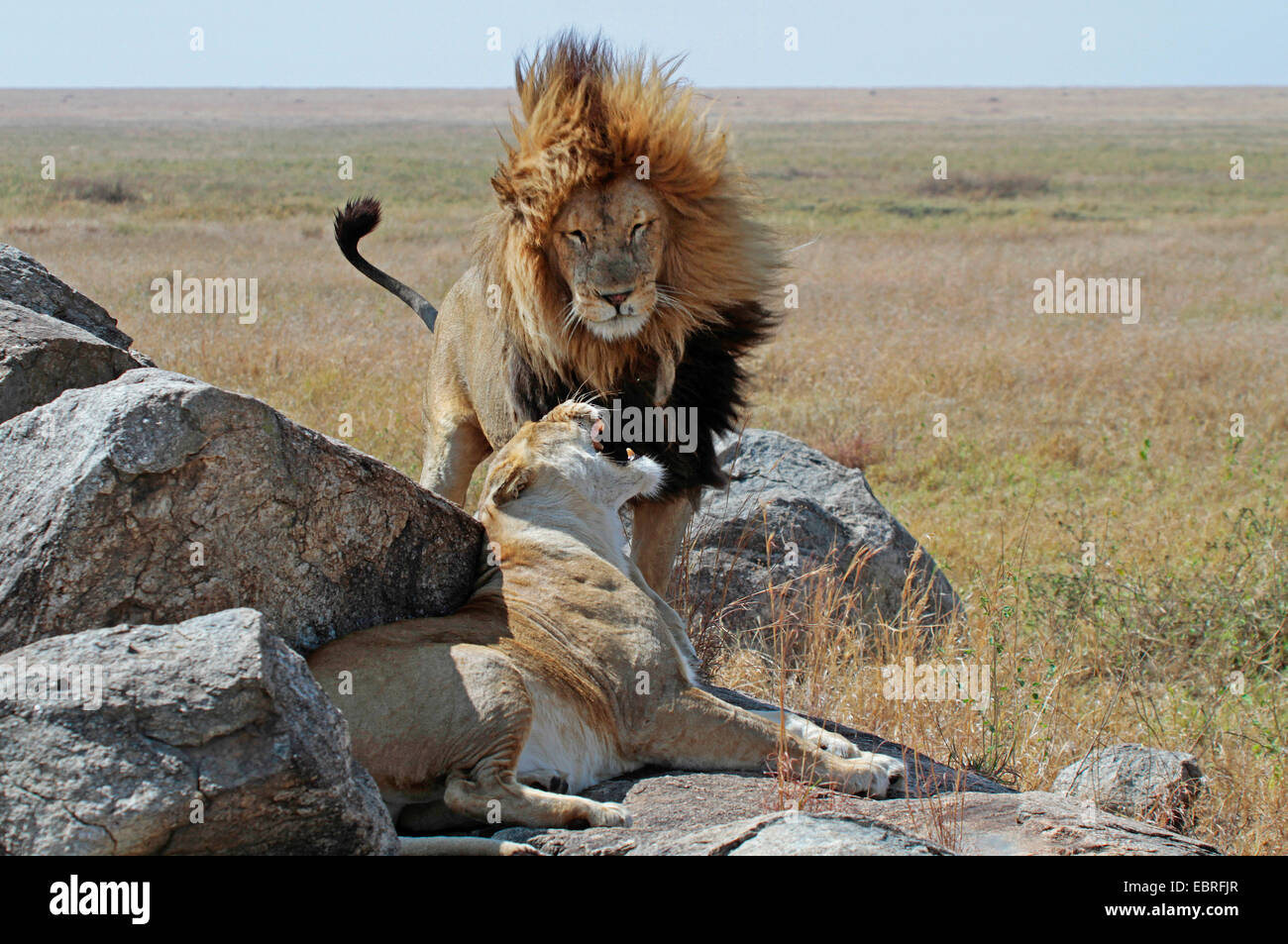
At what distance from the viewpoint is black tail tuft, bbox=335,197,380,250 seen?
6316 mm

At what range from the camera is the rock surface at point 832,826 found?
286cm

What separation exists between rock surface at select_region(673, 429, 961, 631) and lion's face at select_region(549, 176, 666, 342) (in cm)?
175

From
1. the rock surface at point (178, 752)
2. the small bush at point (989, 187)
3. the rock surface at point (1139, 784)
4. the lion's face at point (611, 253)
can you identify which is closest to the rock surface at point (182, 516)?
the rock surface at point (178, 752)

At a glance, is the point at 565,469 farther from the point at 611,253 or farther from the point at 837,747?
the point at 837,747

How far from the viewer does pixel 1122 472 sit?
10102 mm

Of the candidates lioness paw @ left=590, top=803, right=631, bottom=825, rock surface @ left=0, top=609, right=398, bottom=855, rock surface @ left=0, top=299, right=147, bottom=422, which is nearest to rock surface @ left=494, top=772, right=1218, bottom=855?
lioness paw @ left=590, top=803, right=631, bottom=825

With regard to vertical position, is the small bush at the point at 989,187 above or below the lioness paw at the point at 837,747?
above

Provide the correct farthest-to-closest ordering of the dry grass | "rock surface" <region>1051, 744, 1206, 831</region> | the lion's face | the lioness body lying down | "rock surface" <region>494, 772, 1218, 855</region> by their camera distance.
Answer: the dry grass
the lion's face
"rock surface" <region>1051, 744, 1206, 831</region>
the lioness body lying down
"rock surface" <region>494, 772, 1218, 855</region>

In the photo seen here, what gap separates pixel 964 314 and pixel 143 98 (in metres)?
145

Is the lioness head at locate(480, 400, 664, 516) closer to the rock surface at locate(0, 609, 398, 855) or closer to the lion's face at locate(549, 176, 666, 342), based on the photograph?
the lion's face at locate(549, 176, 666, 342)

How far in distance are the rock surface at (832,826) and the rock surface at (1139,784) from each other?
1.90 feet

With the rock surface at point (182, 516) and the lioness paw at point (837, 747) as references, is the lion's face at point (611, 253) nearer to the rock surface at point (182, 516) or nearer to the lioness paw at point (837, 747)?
the rock surface at point (182, 516)

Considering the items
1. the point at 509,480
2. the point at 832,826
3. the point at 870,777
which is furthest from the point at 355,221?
the point at 832,826
